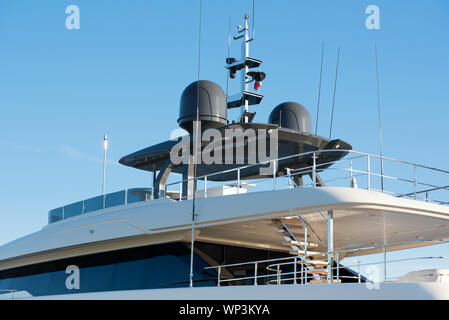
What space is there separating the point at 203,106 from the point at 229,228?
148 inches

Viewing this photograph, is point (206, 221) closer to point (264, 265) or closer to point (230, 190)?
point (230, 190)

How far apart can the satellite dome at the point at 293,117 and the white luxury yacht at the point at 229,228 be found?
0.03 m

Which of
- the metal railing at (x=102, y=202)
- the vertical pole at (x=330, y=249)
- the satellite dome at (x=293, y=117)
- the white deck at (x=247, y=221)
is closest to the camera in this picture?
the vertical pole at (x=330, y=249)

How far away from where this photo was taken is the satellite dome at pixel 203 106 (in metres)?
15.9

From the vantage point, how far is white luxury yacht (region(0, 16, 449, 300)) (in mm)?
11656

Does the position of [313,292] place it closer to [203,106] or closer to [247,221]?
[247,221]

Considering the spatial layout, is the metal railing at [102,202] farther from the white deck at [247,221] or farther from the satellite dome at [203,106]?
the satellite dome at [203,106]

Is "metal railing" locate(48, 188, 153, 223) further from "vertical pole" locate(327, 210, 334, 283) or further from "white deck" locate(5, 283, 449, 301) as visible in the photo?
"vertical pole" locate(327, 210, 334, 283)

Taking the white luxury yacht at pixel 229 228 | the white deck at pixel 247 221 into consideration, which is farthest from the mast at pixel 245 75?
the white deck at pixel 247 221

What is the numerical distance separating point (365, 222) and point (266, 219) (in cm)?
236

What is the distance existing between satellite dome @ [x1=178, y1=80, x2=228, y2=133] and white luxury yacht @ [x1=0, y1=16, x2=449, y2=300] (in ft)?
0.10

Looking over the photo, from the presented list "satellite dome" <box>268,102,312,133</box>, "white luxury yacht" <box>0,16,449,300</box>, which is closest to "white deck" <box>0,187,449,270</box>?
"white luxury yacht" <box>0,16,449,300</box>

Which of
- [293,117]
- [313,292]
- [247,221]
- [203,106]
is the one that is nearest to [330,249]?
[313,292]
